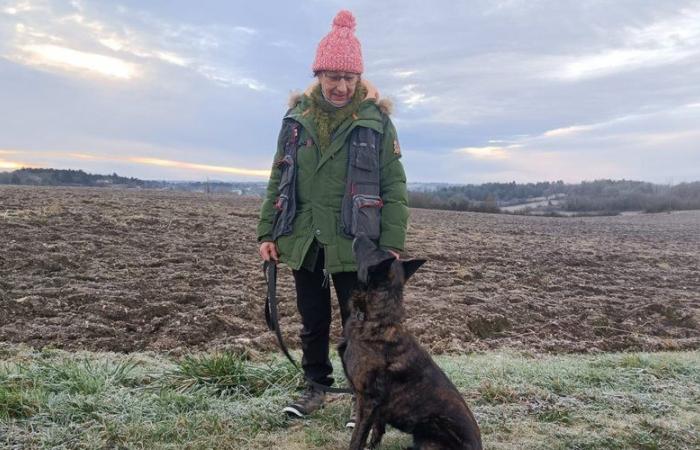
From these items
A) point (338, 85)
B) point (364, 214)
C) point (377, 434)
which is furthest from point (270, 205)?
point (377, 434)

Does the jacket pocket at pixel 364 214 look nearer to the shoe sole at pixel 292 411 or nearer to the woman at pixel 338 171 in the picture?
the woman at pixel 338 171

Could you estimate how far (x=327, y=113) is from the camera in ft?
13.3

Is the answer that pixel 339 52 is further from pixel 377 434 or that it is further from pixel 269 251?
pixel 377 434

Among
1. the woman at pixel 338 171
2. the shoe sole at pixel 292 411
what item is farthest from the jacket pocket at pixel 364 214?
the shoe sole at pixel 292 411

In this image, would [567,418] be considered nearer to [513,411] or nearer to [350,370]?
[513,411]

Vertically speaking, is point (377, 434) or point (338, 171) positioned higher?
point (338, 171)

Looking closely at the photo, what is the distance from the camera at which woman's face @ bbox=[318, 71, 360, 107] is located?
155 inches

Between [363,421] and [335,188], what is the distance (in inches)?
64.2

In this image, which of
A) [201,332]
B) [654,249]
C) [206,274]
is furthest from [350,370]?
[654,249]

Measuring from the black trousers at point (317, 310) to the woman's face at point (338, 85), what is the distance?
1.13 m

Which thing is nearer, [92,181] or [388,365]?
[388,365]

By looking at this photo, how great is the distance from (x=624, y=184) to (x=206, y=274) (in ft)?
284

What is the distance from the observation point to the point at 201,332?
7184 millimetres

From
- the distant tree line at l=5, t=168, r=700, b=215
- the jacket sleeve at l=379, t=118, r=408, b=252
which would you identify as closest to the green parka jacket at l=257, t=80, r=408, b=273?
the jacket sleeve at l=379, t=118, r=408, b=252
